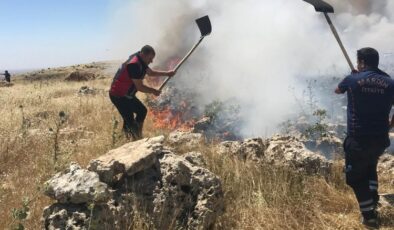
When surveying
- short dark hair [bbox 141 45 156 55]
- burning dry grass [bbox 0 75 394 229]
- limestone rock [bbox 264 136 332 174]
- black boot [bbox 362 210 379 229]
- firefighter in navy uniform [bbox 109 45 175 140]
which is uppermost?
short dark hair [bbox 141 45 156 55]

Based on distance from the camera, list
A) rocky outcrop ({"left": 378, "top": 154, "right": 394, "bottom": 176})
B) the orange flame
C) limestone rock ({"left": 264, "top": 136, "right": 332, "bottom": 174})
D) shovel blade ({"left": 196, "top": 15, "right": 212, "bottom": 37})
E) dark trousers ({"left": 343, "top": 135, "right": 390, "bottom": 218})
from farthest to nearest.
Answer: the orange flame, shovel blade ({"left": 196, "top": 15, "right": 212, "bottom": 37}), rocky outcrop ({"left": 378, "top": 154, "right": 394, "bottom": 176}), limestone rock ({"left": 264, "top": 136, "right": 332, "bottom": 174}), dark trousers ({"left": 343, "top": 135, "right": 390, "bottom": 218})

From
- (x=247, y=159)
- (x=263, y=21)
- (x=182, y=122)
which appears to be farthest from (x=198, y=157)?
(x=263, y=21)

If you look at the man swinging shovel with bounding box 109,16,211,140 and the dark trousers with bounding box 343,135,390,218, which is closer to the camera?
the dark trousers with bounding box 343,135,390,218

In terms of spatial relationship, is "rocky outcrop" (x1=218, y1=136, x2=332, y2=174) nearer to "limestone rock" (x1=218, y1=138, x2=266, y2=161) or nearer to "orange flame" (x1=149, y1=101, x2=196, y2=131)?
"limestone rock" (x1=218, y1=138, x2=266, y2=161)

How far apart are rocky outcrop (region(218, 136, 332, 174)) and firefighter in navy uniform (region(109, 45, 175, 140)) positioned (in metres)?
1.30

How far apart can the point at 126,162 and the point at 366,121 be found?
6.90 feet

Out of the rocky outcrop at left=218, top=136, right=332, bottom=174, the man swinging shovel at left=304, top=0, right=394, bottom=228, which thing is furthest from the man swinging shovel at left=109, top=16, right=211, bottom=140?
the man swinging shovel at left=304, top=0, right=394, bottom=228

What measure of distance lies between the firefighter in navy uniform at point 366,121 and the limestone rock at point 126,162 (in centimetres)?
173

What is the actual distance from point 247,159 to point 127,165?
5.97 ft

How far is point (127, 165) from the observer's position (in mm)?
3408

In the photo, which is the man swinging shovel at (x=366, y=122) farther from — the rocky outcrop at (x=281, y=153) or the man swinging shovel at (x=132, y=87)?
the man swinging shovel at (x=132, y=87)

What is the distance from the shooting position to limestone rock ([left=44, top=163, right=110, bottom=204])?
3.09m

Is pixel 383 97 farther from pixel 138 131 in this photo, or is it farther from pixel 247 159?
pixel 138 131

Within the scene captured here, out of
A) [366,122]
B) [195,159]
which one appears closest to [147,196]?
[195,159]
